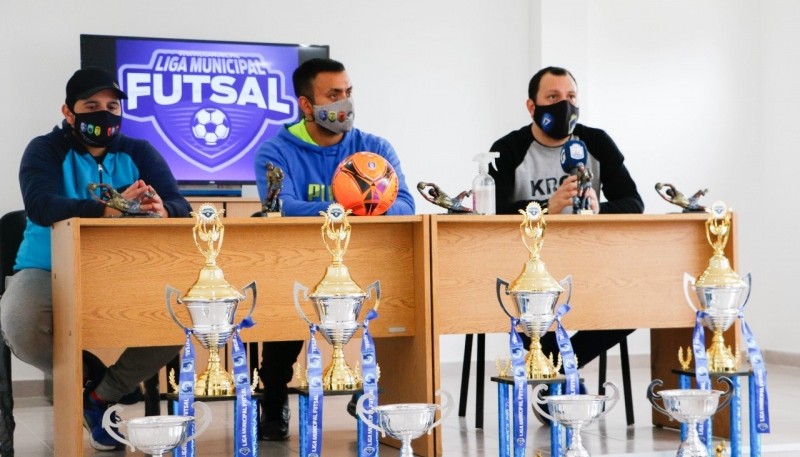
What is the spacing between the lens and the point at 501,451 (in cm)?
277

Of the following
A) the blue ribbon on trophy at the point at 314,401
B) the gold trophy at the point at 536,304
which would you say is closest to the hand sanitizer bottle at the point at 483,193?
the gold trophy at the point at 536,304

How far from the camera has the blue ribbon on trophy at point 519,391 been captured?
2.69 m

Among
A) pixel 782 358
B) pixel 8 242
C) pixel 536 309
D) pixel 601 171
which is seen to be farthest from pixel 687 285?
pixel 782 358

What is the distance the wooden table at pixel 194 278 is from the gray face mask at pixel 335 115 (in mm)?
610

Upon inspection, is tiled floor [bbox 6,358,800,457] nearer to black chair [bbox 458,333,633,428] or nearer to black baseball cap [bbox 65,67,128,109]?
black chair [bbox 458,333,633,428]

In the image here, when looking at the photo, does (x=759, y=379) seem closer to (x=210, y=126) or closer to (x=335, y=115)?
(x=335, y=115)

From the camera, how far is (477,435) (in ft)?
12.7

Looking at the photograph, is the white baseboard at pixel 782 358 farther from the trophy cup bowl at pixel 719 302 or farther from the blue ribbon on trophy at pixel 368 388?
the blue ribbon on trophy at pixel 368 388

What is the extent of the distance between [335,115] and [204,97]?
198 centimetres

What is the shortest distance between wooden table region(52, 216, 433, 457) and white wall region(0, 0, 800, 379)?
2.44m

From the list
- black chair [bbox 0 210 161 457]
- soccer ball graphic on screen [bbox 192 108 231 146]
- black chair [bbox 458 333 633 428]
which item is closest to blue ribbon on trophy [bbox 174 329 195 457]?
black chair [bbox 0 210 161 457]

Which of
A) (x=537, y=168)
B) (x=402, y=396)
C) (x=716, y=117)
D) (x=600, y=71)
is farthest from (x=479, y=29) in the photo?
(x=402, y=396)

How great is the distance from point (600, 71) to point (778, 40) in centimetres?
102

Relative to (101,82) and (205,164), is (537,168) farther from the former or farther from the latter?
(205,164)
